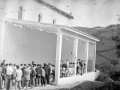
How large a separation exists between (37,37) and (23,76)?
6060 mm

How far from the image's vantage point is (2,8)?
44.8 ft

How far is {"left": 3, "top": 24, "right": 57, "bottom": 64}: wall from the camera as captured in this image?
1341 centimetres

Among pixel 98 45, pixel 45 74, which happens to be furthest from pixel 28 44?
pixel 98 45

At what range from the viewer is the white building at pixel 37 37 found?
12594 millimetres

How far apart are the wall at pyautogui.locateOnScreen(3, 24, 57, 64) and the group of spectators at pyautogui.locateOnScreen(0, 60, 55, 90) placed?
283 centimetres

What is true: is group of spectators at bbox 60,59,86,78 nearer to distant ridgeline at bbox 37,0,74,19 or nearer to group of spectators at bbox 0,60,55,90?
group of spectators at bbox 0,60,55,90

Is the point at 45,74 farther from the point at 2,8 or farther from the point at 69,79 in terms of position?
the point at 2,8

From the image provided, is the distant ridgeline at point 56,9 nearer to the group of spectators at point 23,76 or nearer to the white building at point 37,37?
the white building at point 37,37

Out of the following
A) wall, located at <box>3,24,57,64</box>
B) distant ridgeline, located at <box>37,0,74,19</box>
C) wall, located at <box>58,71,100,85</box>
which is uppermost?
distant ridgeline, located at <box>37,0,74,19</box>

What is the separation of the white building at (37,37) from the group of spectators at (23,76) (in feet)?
2.38

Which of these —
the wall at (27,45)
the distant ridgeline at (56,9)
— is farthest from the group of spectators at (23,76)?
the distant ridgeline at (56,9)

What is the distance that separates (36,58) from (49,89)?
6493mm

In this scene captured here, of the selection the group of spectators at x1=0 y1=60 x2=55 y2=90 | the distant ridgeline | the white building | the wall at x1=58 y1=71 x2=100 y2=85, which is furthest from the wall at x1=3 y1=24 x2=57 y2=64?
the distant ridgeline

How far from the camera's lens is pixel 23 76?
1030cm
